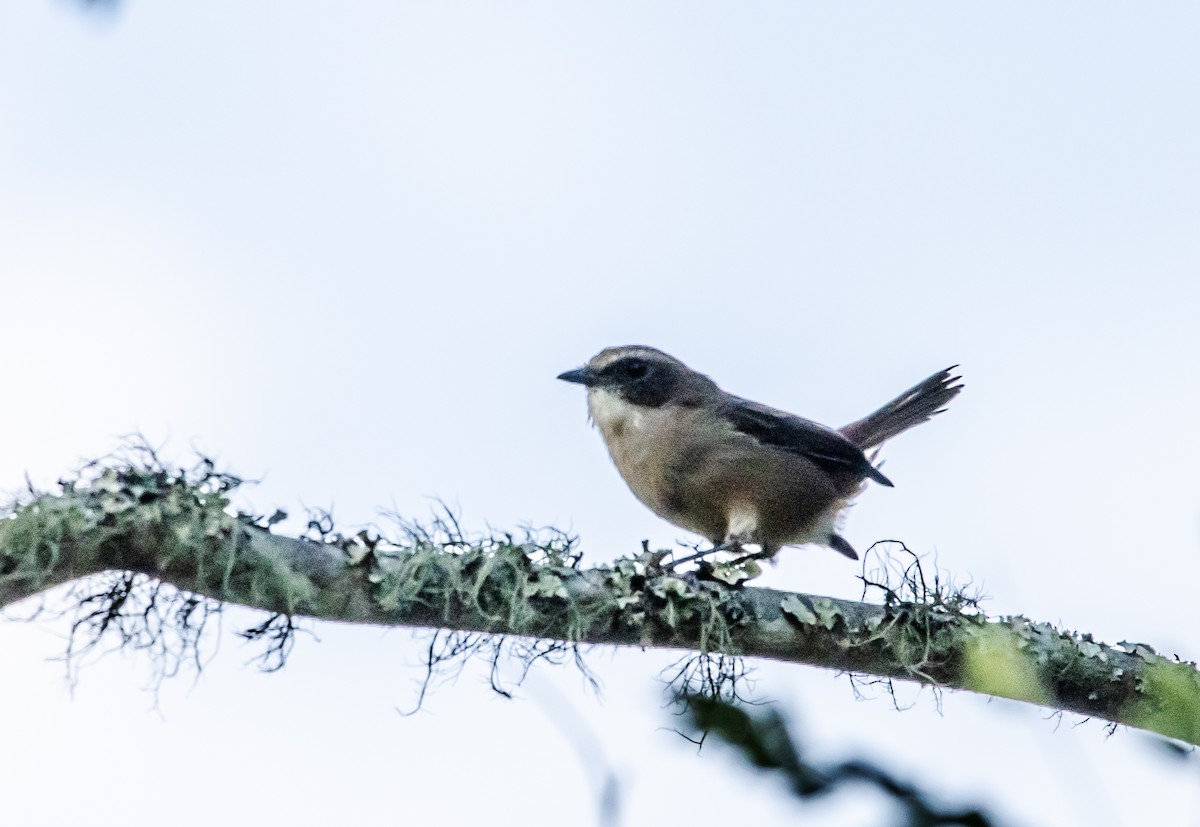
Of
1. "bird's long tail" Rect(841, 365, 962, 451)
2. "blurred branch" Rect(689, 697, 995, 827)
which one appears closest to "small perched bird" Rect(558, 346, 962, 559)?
→ "bird's long tail" Rect(841, 365, 962, 451)

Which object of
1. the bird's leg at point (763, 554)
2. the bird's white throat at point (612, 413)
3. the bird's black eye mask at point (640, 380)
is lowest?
the bird's leg at point (763, 554)

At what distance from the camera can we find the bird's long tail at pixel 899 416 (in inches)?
288

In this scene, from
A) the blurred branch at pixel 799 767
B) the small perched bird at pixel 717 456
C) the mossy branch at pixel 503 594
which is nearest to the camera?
the blurred branch at pixel 799 767

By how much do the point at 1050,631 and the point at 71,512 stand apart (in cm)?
297

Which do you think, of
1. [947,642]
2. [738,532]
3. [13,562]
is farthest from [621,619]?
[738,532]

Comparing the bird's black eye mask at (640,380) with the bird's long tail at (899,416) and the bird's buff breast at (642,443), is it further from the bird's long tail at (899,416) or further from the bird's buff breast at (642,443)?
the bird's long tail at (899,416)

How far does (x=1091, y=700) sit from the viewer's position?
4.21m

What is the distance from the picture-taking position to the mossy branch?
10.2ft

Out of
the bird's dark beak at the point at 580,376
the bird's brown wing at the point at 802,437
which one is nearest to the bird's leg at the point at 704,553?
the bird's brown wing at the point at 802,437

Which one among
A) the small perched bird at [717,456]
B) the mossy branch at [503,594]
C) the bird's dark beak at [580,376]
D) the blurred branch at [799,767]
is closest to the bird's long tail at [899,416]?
the small perched bird at [717,456]

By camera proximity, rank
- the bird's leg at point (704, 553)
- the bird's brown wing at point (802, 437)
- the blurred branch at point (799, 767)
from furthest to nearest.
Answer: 1. the bird's brown wing at point (802, 437)
2. the bird's leg at point (704, 553)
3. the blurred branch at point (799, 767)

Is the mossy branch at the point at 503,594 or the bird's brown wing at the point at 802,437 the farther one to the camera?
the bird's brown wing at the point at 802,437

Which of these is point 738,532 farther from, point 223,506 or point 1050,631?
point 223,506

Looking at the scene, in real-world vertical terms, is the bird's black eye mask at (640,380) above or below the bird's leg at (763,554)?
above
